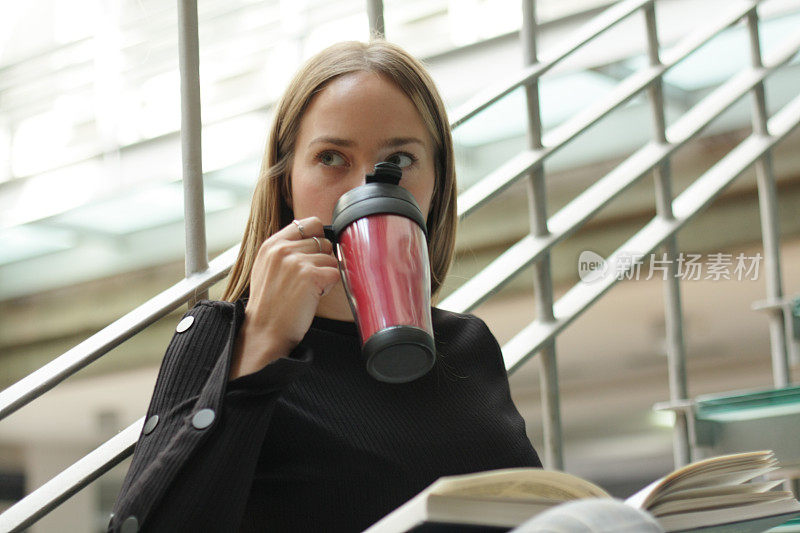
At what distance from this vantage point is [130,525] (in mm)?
517

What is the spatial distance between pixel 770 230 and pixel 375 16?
0.76 metres

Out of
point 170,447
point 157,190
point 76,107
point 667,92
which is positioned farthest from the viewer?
point 76,107

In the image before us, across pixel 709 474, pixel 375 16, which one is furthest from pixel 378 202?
pixel 375 16

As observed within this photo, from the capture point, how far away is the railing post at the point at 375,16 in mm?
916

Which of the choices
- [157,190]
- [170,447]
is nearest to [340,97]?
[170,447]

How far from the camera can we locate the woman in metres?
0.55

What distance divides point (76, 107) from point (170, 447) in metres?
4.79

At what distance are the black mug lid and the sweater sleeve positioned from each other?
0.33 ft

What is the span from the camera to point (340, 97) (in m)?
0.73

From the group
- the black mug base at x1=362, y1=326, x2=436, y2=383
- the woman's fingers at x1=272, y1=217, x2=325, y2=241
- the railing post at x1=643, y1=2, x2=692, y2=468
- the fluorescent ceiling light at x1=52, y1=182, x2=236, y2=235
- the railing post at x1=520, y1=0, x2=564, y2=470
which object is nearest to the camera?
the black mug base at x1=362, y1=326, x2=436, y2=383

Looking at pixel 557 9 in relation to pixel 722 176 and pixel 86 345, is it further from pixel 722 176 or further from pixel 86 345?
pixel 86 345

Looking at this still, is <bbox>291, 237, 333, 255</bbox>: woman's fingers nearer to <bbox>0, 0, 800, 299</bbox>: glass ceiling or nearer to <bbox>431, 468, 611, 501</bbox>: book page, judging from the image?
<bbox>431, 468, 611, 501</bbox>: book page

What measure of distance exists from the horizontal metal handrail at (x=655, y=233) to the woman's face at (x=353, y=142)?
0.30 metres

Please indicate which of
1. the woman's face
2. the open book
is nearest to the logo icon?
the woman's face
